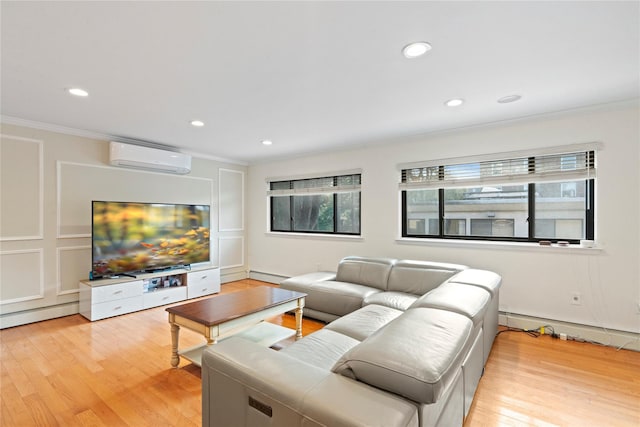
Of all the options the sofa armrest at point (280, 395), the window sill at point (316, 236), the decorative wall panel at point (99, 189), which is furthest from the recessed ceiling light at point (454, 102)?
the decorative wall panel at point (99, 189)

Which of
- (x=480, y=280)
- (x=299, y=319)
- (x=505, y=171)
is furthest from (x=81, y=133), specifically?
(x=505, y=171)

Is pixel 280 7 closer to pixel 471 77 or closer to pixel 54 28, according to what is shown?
pixel 54 28

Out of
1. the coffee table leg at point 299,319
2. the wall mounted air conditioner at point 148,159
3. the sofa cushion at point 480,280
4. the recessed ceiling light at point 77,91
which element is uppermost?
the recessed ceiling light at point 77,91

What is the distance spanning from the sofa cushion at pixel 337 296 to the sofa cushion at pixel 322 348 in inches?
38.5

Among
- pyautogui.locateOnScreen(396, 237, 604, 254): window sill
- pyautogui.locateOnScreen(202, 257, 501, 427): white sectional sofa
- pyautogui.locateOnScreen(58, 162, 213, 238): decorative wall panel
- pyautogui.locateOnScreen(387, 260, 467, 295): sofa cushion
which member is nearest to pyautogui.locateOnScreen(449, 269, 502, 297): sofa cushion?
pyautogui.locateOnScreen(202, 257, 501, 427): white sectional sofa

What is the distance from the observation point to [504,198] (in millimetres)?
3477

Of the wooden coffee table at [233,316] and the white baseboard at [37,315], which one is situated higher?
the wooden coffee table at [233,316]

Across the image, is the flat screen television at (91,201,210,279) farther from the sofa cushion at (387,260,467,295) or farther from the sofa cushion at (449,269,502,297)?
the sofa cushion at (449,269,502,297)

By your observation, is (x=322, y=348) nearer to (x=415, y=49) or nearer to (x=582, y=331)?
(x=415, y=49)

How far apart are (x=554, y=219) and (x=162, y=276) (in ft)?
16.5

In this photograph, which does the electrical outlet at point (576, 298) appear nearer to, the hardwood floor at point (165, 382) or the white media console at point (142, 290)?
the hardwood floor at point (165, 382)

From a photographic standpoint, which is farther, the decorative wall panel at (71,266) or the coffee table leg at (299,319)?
the decorative wall panel at (71,266)

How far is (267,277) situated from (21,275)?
332cm

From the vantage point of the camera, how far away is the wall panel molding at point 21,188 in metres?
3.21
